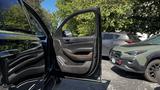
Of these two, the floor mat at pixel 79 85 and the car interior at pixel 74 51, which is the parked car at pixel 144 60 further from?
the floor mat at pixel 79 85

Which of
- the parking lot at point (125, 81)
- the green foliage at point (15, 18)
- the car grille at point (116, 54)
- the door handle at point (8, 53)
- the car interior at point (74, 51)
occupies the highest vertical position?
the green foliage at point (15, 18)

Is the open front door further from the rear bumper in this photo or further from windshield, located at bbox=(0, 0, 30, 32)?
the rear bumper

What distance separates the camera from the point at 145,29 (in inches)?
695

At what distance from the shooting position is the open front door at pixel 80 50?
10.4 feet

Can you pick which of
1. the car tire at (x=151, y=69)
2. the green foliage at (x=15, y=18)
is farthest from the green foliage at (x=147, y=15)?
the green foliage at (x=15, y=18)

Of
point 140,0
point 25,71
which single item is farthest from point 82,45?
point 140,0

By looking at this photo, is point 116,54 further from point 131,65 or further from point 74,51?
point 74,51

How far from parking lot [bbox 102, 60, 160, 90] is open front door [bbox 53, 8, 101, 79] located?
3635mm

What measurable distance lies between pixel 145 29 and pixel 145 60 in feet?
32.1

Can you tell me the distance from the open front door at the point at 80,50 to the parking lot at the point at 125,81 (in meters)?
3.63

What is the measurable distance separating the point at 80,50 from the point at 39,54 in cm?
109

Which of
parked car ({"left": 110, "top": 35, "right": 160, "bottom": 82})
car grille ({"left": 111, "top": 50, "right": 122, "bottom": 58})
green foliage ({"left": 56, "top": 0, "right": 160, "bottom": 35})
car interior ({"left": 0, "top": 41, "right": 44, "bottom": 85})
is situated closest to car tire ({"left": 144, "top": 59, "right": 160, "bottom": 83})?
parked car ({"left": 110, "top": 35, "right": 160, "bottom": 82})

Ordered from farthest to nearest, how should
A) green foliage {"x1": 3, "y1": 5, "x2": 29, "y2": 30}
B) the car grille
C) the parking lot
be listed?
the car grille → the parking lot → green foliage {"x1": 3, "y1": 5, "x2": 29, "y2": 30}

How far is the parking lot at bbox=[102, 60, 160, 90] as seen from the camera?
24.6 feet
